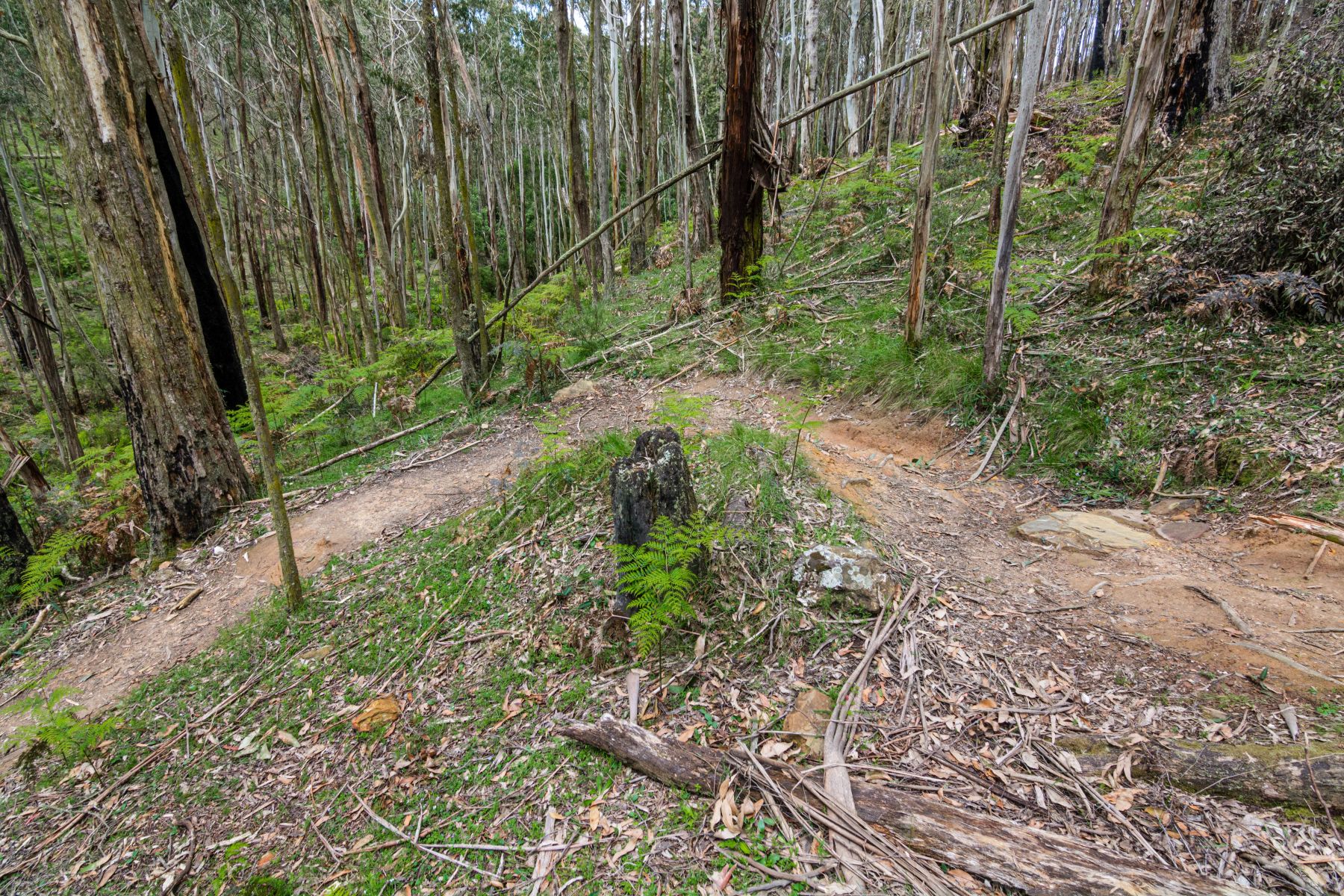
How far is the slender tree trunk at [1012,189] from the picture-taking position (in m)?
3.88

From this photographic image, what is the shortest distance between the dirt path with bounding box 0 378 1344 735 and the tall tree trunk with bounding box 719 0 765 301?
6.82 ft

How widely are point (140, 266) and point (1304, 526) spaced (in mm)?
8933

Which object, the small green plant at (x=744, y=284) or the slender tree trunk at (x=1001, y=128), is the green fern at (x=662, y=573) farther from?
the slender tree trunk at (x=1001, y=128)

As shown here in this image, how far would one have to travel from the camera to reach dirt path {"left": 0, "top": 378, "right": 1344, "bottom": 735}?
266 centimetres

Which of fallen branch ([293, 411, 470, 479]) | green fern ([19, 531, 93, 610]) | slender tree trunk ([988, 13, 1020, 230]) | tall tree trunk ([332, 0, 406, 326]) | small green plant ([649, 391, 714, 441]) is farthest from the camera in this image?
tall tree trunk ([332, 0, 406, 326])

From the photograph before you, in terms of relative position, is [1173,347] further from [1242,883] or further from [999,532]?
[1242,883]

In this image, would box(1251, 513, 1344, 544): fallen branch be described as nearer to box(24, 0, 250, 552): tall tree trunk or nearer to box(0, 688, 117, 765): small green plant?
box(0, 688, 117, 765): small green plant

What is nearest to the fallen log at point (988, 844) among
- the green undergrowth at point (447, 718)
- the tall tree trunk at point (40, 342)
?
the green undergrowth at point (447, 718)

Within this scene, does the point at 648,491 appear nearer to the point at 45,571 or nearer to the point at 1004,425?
the point at 1004,425

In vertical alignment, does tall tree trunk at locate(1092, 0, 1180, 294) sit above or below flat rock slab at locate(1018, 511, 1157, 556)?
above

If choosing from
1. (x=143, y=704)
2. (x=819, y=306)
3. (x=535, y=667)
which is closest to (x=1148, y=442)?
(x=819, y=306)

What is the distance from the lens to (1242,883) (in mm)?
1669

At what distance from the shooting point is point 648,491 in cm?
296

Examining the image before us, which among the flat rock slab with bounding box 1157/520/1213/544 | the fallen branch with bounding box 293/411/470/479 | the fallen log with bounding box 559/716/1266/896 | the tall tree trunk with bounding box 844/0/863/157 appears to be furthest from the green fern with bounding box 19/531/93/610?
the tall tree trunk with bounding box 844/0/863/157
